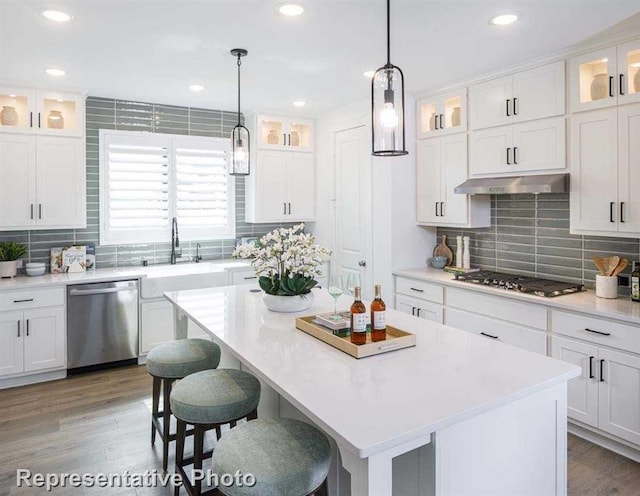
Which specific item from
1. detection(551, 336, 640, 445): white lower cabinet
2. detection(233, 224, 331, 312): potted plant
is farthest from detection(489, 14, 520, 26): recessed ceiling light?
detection(551, 336, 640, 445): white lower cabinet

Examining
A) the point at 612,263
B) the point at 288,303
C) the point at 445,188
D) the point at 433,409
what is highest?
the point at 445,188

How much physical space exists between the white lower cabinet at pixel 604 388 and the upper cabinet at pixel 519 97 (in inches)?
64.6

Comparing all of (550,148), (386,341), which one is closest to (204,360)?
A: (386,341)

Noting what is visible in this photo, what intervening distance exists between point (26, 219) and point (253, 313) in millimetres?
2616

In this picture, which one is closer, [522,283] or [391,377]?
[391,377]

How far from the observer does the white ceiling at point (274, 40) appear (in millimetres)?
2533

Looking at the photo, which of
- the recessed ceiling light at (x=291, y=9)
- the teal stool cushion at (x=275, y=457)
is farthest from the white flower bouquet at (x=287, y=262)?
the recessed ceiling light at (x=291, y=9)

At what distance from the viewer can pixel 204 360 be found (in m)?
2.67

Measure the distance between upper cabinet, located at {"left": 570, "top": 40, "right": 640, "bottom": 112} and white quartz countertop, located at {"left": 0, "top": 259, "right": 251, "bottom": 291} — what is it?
328 cm

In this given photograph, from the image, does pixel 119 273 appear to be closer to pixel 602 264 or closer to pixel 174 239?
pixel 174 239

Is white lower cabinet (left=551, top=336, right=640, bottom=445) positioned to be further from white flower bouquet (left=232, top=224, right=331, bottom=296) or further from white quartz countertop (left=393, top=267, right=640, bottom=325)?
white flower bouquet (left=232, top=224, right=331, bottom=296)

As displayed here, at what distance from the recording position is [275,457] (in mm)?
1563

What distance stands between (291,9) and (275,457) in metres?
2.23

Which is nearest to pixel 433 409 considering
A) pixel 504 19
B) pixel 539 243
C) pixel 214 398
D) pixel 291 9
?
pixel 214 398
